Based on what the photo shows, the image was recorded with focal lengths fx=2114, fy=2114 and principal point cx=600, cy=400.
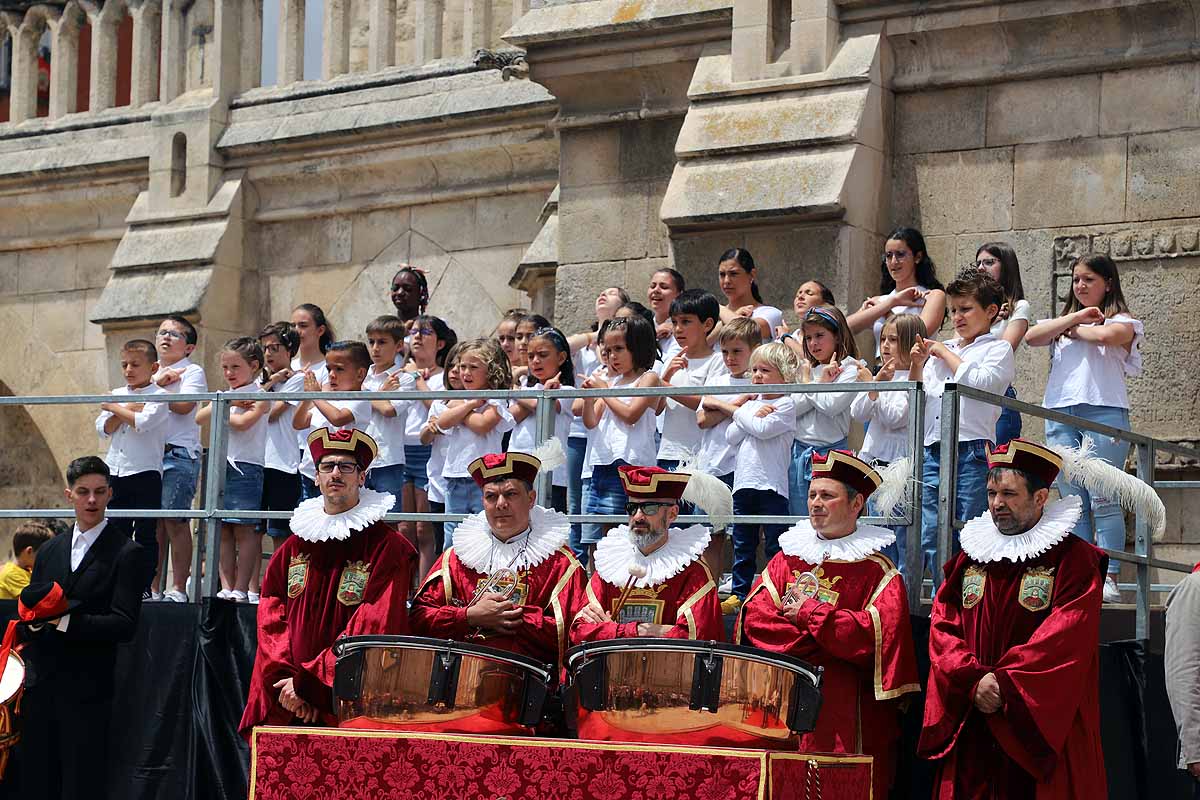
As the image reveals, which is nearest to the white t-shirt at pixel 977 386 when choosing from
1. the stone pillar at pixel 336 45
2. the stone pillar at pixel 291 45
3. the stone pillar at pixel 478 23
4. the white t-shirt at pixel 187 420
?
the white t-shirt at pixel 187 420

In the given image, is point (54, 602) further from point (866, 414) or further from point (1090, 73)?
point (1090, 73)

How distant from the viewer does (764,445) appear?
29.7ft

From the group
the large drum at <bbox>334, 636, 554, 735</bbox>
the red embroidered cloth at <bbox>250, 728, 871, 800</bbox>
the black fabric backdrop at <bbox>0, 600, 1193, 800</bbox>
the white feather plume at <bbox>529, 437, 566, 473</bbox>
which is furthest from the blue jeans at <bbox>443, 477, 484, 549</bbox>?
the red embroidered cloth at <bbox>250, 728, 871, 800</bbox>

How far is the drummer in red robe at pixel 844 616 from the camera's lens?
774 cm

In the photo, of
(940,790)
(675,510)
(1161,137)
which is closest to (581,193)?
(1161,137)

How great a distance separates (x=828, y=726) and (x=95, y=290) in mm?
9737

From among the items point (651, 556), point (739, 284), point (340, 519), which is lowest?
point (651, 556)

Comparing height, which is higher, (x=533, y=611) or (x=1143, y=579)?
(x=1143, y=579)

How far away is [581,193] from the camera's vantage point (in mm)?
12000

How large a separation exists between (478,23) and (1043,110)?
4614 millimetres

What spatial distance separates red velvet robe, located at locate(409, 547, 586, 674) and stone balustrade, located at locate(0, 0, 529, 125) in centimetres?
620

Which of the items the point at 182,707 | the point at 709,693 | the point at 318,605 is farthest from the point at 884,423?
the point at 182,707

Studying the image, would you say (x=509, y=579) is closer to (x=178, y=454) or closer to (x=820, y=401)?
(x=820, y=401)

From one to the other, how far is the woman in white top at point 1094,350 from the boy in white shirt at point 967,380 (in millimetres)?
463
